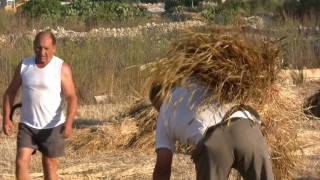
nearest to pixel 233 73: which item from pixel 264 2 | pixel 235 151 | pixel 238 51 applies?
pixel 238 51

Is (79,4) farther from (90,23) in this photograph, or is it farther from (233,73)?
(233,73)

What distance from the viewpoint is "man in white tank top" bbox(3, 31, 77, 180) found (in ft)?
24.0

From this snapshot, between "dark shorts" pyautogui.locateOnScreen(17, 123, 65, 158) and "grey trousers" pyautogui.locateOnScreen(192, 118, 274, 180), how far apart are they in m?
2.47

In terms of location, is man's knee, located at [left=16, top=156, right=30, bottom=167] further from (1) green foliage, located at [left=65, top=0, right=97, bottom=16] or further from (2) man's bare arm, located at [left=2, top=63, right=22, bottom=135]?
(1) green foliage, located at [left=65, top=0, right=97, bottom=16]

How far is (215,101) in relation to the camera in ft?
17.4

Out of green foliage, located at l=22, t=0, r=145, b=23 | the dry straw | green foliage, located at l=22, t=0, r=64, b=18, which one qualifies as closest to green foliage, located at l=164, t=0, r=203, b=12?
green foliage, located at l=22, t=0, r=145, b=23

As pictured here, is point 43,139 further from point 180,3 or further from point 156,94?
point 180,3

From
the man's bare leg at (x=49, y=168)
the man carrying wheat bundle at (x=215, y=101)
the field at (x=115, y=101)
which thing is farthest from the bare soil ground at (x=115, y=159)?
the man carrying wheat bundle at (x=215, y=101)

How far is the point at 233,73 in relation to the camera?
17.6 ft

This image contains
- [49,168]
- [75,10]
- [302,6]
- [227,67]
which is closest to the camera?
[227,67]

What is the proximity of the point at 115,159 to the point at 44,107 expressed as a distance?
2582 millimetres

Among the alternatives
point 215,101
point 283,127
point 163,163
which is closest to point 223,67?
point 215,101

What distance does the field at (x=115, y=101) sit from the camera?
8.81 metres

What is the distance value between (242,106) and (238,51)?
0.36 metres
